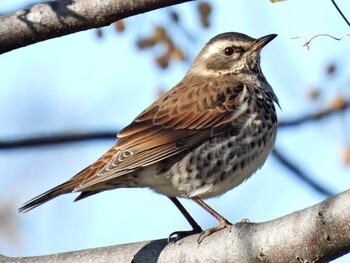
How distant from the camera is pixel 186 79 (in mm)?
7438

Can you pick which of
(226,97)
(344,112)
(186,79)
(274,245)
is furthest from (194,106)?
(274,245)

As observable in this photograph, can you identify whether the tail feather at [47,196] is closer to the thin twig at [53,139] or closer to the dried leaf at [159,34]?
the thin twig at [53,139]

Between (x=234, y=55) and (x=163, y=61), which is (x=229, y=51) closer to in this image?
(x=234, y=55)

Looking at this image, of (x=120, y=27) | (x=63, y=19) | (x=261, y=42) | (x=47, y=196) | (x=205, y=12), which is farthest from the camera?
(x=261, y=42)

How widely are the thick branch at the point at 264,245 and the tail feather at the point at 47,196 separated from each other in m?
0.49

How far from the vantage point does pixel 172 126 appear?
21.1ft

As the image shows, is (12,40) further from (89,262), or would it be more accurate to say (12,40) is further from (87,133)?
(87,133)

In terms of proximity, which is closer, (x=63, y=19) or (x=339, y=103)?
(x=63, y=19)

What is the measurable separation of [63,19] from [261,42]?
294 centimetres

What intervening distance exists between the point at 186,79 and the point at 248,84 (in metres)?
0.81

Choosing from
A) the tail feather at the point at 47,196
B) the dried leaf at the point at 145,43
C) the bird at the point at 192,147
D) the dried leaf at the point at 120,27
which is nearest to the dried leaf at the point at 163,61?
the dried leaf at the point at 145,43

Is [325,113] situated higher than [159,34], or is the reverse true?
[159,34]

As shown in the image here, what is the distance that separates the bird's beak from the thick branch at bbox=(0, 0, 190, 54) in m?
2.62

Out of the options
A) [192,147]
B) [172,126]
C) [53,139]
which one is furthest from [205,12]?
[53,139]
